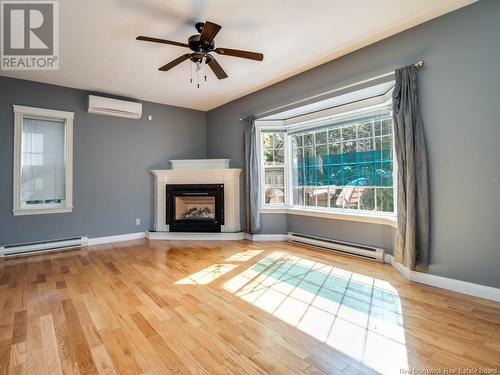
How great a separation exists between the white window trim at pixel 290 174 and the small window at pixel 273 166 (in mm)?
63

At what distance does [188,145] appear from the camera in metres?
5.73

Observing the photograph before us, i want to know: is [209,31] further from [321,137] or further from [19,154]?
[19,154]

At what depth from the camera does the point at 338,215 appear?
3.81m

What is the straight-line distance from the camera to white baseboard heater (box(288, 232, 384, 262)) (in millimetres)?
3420

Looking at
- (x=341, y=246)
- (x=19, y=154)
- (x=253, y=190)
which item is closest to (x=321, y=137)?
(x=253, y=190)

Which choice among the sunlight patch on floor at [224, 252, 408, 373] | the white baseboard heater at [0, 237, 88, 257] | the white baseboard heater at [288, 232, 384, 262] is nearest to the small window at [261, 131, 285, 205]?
the white baseboard heater at [288, 232, 384, 262]

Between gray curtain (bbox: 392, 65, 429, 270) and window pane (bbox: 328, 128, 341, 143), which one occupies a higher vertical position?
window pane (bbox: 328, 128, 341, 143)

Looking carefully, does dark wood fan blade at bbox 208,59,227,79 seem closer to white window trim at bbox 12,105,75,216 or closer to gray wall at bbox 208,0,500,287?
gray wall at bbox 208,0,500,287

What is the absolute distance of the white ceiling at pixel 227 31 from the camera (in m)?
2.44

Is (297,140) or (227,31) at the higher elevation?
(227,31)

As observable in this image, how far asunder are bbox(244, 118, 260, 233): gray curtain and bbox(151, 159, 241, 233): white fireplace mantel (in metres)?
0.29

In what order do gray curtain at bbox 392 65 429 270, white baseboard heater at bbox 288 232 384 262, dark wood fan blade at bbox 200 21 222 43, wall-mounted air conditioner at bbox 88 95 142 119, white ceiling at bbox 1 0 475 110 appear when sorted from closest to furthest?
dark wood fan blade at bbox 200 21 222 43
white ceiling at bbox 1 0 475 110
gray curtain at bbox 392 65 429 270
white baseboard heater at bbox 288 232 384 262
wall-mounted air conditioner at bbox 88 95 142 119

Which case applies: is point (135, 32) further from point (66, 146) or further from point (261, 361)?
point (261, 361)

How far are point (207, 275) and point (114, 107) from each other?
11.4ft
